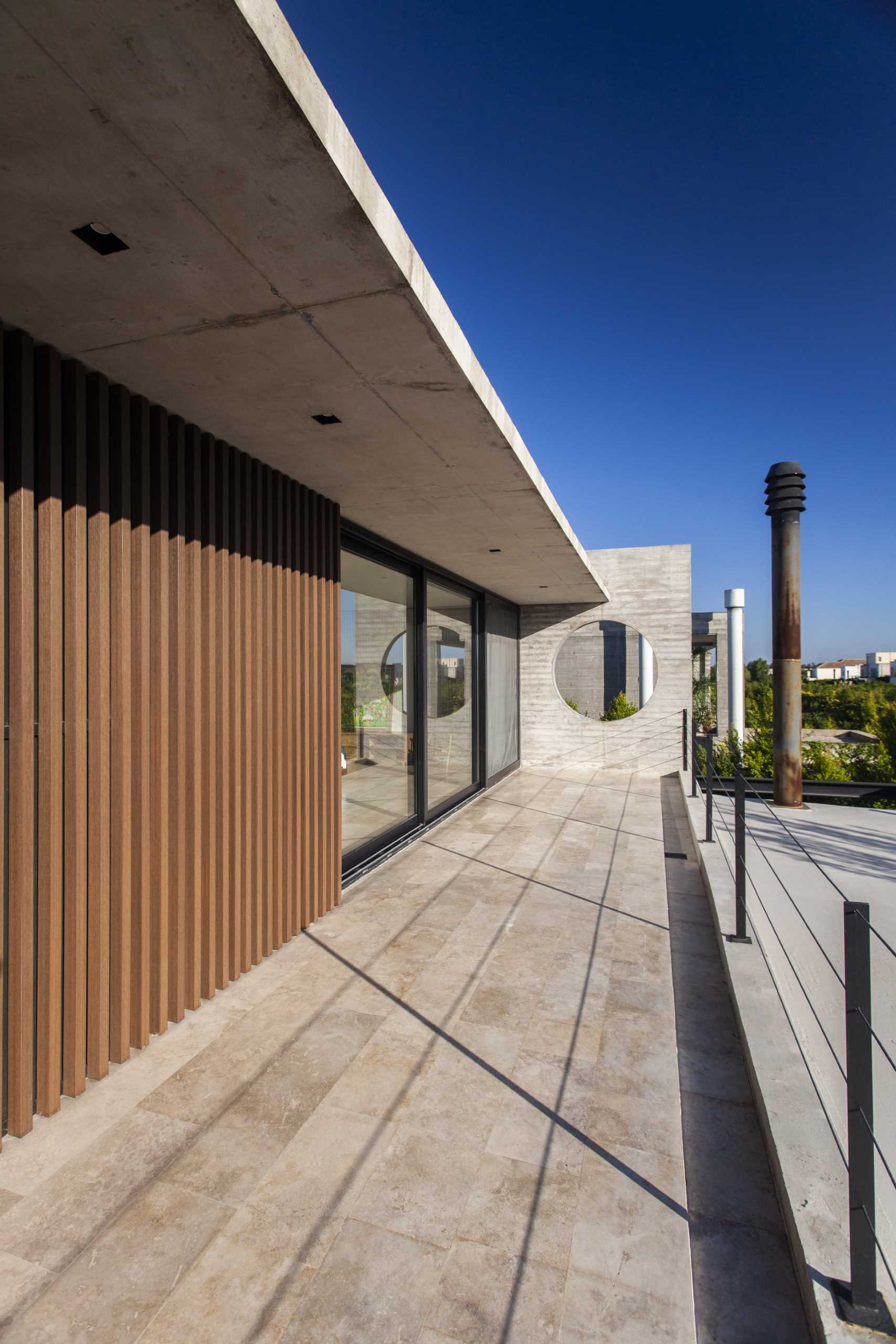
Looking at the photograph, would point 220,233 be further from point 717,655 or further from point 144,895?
point 717,655

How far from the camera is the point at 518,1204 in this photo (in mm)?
1611

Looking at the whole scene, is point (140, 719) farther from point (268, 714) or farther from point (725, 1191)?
point (725, 1191)

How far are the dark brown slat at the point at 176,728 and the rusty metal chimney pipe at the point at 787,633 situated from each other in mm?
6025

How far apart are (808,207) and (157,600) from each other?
571cm

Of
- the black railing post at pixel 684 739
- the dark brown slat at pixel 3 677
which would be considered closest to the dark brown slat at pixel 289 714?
the dark brown slat at pixel 3 677

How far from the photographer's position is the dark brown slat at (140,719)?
7.54 feet

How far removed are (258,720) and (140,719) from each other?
0.78 meters

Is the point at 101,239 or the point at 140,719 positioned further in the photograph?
the point at 140,719

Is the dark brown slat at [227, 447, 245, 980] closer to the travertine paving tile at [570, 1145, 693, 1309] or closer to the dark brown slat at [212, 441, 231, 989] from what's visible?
the dark brown slat at [212, 441, 231, 989]

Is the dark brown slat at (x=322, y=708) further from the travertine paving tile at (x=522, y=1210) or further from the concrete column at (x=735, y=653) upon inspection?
the concrete column at (x=735, y=653)

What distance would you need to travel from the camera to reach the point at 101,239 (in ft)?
4.78

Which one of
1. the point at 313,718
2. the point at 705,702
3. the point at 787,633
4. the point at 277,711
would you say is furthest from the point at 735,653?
the point at 277,711

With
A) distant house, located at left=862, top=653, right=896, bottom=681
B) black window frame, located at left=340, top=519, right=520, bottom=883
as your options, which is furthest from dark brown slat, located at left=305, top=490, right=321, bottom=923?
distant house, located at left=862, top=653, right=896, bottom=681

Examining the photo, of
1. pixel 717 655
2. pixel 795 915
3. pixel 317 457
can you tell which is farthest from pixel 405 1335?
pixel 717 655
